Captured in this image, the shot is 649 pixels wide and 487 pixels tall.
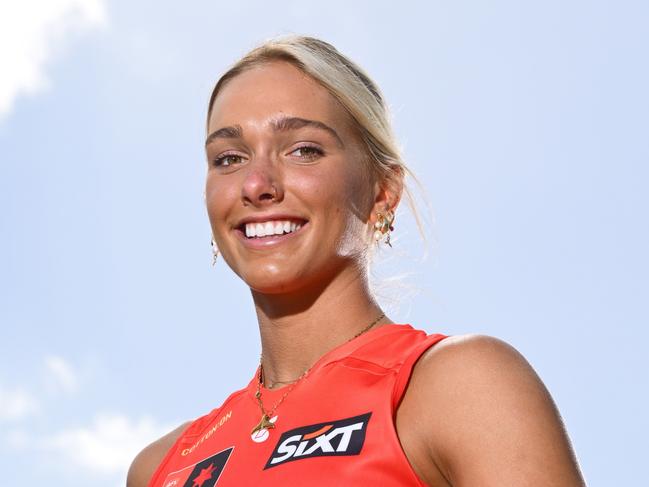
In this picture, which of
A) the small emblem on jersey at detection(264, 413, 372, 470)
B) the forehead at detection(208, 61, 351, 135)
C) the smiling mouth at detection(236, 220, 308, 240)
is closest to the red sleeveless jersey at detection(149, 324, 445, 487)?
the small emblem on jersey at detection(264, 413, 372, 470)

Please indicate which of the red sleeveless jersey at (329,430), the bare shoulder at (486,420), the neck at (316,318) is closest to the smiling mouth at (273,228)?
the neck at (316,318)

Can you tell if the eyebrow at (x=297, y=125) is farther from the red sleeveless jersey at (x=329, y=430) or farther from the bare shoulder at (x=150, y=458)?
the bare shoulder at (x=150, y=458)

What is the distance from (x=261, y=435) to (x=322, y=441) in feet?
1.31

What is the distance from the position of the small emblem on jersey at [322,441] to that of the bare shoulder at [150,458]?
3.89 ft

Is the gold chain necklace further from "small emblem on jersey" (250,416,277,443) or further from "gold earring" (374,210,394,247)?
"gold earring" (374,210,394,247)

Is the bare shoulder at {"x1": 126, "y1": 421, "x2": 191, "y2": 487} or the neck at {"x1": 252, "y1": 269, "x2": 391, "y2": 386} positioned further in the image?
the bare shoulder at {"x1": 126, "y1": 421, "x2": 191, "y2": 487}

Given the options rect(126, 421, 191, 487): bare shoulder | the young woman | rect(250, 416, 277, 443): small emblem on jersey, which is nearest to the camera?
the young woman

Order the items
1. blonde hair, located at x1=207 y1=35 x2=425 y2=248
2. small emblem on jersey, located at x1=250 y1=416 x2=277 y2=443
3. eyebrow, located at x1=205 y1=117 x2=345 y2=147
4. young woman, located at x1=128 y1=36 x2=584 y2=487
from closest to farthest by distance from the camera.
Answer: young woman, located at x1=128 y1=36 x2=584 y2=487, small emblem on jersey, located at x1=250 y1=416 x2=277 y2=443, eyebrow, located at x1=205 y1=117 x2=345 y2=147, blonde hair, located at x1=207 y1=35 x2=425 y2=248

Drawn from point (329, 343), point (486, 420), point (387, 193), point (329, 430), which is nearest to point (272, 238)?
point (329, 343)

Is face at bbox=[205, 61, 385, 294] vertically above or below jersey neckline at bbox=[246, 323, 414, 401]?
above

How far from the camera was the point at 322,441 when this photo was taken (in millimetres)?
3074

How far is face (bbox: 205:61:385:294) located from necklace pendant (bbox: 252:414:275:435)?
470mm

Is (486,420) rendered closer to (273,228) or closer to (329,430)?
(329,430)

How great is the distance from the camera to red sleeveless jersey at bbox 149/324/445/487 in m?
2.91
